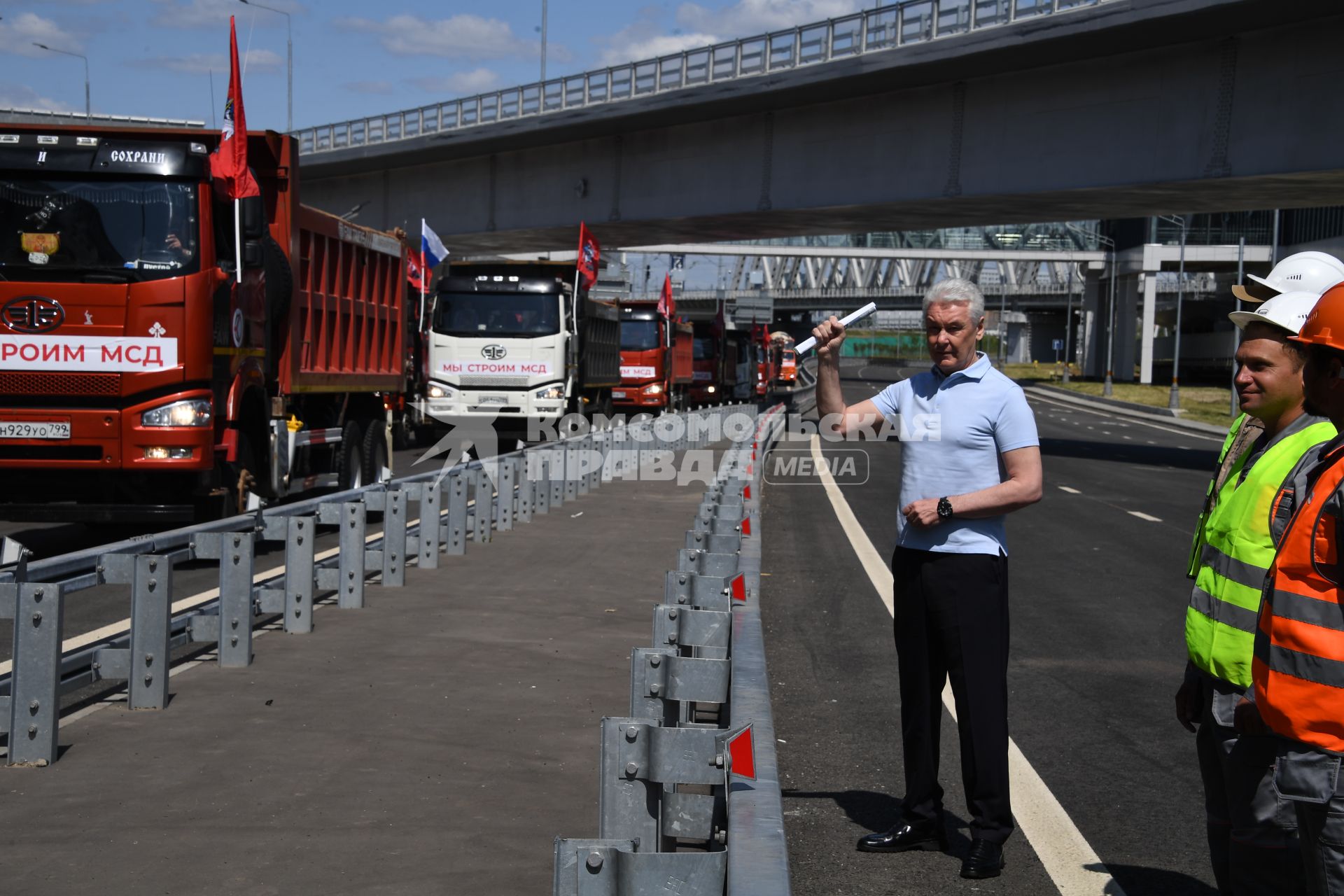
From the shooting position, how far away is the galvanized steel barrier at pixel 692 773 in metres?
2.96

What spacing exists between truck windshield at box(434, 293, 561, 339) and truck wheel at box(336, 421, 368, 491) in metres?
8.76

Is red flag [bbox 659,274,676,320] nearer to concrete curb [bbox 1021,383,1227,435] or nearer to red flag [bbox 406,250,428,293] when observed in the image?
red flag [bbox 406,250,428,293]

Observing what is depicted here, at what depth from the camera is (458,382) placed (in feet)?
86.6

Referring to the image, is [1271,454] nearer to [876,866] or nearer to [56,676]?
[876,866]

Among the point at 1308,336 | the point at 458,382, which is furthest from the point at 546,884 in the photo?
the point at 458,382

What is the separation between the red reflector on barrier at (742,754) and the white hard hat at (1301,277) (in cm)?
194

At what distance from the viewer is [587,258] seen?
3173 cm

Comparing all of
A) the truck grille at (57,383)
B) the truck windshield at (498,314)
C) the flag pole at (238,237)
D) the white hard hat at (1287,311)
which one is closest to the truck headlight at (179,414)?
the truck grille at (57,383)

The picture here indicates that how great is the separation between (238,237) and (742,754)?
33.5 ft

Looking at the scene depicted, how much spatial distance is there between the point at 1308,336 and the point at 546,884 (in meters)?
2.98

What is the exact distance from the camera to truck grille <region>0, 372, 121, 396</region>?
39.2 ft

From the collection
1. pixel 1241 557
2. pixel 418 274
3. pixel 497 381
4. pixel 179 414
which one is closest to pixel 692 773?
pixel 1241 557

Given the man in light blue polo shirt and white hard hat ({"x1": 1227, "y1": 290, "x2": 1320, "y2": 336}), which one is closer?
white hard hat ({"x1": 1227, "y1": 290, "x2": 1320, "y2": 336})

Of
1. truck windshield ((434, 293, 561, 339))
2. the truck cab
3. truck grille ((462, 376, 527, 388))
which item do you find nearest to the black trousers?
the truck cab
